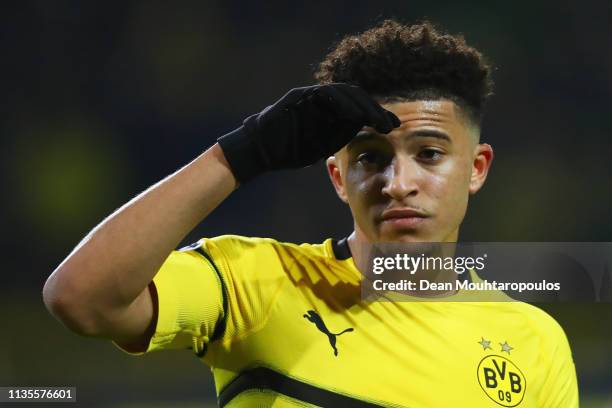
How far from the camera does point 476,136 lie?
79.5 inches

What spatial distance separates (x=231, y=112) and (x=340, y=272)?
12.1 ft

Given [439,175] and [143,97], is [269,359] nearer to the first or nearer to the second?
[439,175]

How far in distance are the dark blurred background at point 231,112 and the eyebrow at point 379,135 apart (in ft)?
9.85

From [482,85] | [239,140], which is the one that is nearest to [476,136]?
[482,85]

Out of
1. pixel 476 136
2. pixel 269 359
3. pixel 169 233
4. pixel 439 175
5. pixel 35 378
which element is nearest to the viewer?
pixel 169 233

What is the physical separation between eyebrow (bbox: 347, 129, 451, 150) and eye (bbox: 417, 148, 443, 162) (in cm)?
3

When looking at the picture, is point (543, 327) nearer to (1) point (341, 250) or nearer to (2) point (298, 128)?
(1) point (341, 250)

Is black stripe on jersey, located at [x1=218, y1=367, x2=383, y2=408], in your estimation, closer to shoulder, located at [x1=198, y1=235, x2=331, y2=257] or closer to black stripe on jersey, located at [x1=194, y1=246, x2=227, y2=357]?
black stripe on jersey, located at [x1=194, y1=246, x2=227, y2=357]

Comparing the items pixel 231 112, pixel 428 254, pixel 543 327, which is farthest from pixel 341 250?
pixel 231 112

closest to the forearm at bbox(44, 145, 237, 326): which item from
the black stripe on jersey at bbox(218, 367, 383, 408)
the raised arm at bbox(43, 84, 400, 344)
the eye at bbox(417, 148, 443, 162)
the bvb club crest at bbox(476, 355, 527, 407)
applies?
the raised arm at bbox(43, 84, 400, 344)

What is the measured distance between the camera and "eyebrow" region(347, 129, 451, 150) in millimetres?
1791

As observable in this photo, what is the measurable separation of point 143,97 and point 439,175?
3.89 m

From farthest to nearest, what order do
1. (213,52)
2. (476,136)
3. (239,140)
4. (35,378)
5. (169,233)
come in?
1. (213,52)
2. (35,378)
3. (476,136)
4. (239,140)
5. (169,233)

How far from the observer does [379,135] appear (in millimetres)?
1791
